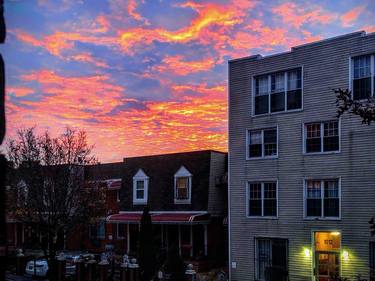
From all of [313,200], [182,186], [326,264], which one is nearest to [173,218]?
[182,186]

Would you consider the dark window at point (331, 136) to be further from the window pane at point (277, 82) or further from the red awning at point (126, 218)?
the red awning at point (126, 218)

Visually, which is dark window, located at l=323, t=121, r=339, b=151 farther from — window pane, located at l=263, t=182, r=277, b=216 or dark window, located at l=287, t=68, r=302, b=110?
window pane, located at l=263, t=182, r=277, b=216

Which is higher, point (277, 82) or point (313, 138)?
point (277, 82)

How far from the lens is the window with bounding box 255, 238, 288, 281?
84.7ft

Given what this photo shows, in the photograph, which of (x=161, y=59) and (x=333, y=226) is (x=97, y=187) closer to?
(x=161, y=59)

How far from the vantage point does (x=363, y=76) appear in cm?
2383

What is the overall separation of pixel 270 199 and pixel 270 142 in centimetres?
298

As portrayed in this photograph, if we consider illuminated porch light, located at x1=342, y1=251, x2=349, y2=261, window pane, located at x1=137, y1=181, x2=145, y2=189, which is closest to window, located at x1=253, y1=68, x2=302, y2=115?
illuminated porch light, located at x1=342, y1=251, x2=349, y2=261

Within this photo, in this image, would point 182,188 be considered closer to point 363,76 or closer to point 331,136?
point 331,136

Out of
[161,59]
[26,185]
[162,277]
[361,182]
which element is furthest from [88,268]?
[361,182]

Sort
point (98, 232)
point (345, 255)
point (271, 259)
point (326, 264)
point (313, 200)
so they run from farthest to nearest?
point (98, 232) < point (271, 259) < point (313, 200) < point (326, 264) < point (345, 255)

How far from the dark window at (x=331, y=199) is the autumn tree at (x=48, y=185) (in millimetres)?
12052

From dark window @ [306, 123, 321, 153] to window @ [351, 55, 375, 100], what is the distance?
2.45 m

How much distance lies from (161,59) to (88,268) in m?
11.4
